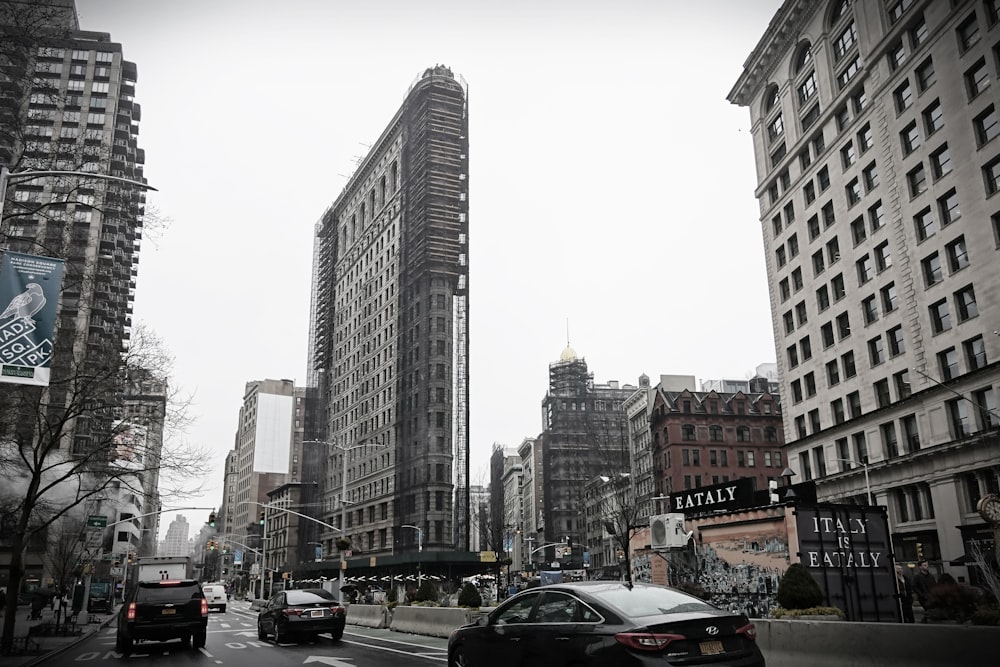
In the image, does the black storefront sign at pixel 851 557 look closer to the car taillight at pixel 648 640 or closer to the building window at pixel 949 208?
the car taillight at pixel 648 640

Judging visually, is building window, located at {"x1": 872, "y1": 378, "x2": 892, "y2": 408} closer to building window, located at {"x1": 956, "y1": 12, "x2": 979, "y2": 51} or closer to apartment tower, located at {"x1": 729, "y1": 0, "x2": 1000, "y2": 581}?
apartment tower, located at {"x1": 729, "y1": 0, "x2": 1000, "y2": 581}

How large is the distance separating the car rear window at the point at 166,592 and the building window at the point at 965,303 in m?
40.7

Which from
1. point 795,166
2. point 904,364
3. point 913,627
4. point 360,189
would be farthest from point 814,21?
point 360,189

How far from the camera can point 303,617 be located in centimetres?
2169

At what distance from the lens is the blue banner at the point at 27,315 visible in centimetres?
1407

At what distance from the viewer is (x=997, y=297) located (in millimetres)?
39094

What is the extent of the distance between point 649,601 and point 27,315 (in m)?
12.7

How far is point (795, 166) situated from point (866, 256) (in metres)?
12.6

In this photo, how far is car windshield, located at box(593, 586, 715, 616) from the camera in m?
8.40

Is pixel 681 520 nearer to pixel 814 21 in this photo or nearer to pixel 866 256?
pixel 866 256

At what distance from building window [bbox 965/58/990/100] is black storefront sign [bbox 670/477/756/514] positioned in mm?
29203

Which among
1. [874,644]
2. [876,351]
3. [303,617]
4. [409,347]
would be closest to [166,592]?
[303,617]

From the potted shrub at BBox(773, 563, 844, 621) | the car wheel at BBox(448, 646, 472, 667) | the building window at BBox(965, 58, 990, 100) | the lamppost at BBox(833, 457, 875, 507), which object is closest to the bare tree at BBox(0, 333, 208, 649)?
the car wheel at BBox(448, 646, 472, 667)

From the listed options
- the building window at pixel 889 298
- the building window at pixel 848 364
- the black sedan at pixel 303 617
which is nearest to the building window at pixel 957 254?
the building window at pixel 889 298
